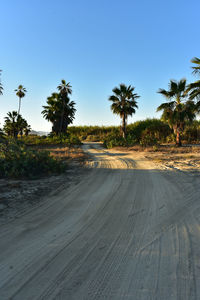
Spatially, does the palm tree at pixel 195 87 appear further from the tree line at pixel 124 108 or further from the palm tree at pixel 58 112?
the palm tree at pixel 58 112

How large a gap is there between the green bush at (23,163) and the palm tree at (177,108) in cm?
1389

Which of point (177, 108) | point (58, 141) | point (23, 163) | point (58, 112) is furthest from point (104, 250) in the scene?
point (58, 112)

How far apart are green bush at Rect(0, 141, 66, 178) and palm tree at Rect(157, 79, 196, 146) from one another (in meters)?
13.9

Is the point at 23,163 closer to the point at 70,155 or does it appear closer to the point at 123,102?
the point at 70,155

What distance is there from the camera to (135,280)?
2049 mm

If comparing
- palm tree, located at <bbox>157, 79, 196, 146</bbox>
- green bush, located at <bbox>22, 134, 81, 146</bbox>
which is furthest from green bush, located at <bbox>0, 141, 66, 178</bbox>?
green bush, located at <bbox>22, 134, 81, 146</bbox>

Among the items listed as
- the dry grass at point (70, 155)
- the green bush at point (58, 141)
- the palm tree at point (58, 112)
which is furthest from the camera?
the palm tree at point (58, 112)

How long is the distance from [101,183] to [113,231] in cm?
336

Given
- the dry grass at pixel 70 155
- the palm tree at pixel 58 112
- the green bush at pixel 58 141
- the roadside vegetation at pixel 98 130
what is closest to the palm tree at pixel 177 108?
the roadside vegetation at pixel 98 130

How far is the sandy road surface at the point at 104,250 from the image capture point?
76.6 inches

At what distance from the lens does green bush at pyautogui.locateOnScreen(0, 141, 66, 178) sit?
7207 mm

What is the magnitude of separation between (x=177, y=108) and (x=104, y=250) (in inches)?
718

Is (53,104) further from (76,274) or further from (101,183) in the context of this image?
(76,274)

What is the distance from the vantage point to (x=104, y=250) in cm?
264
